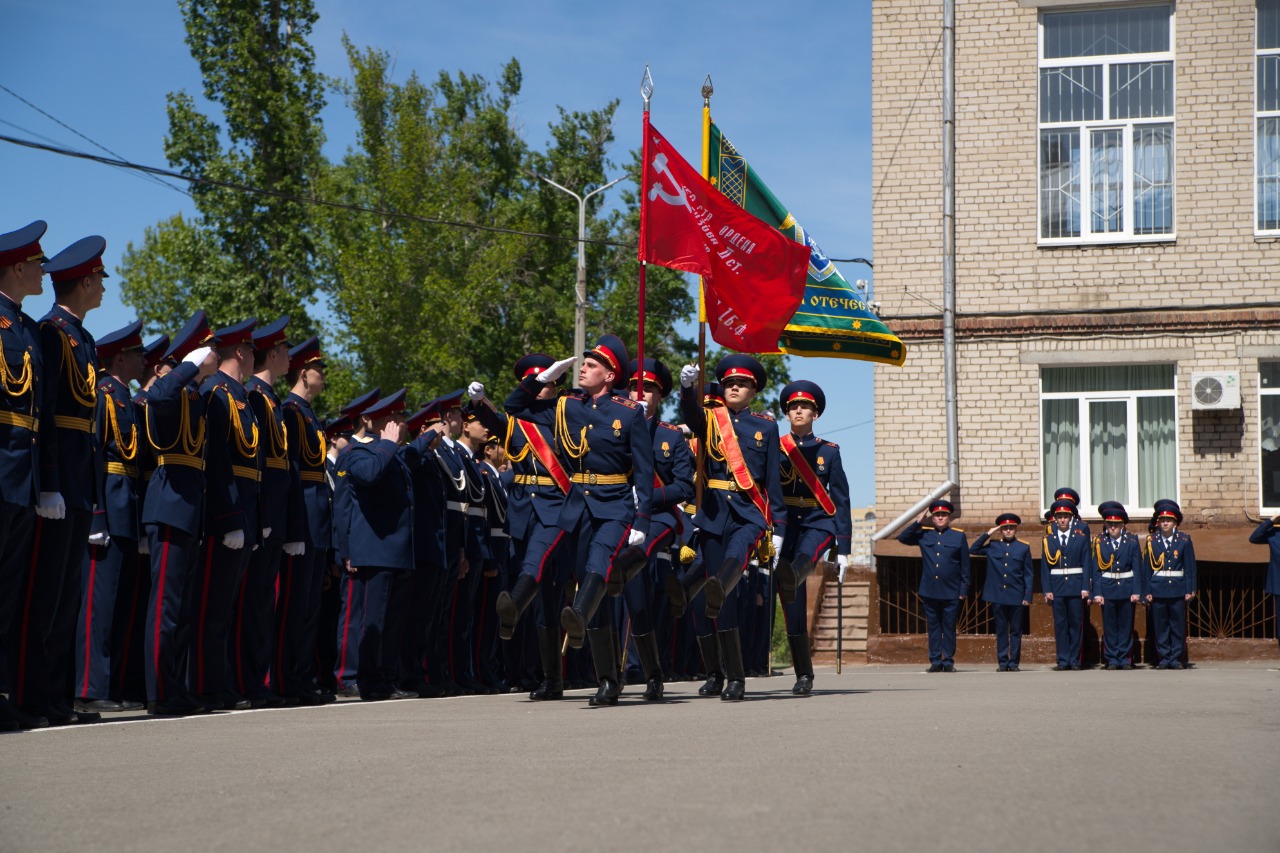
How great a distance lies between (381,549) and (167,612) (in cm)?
243

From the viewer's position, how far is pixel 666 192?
481 inches

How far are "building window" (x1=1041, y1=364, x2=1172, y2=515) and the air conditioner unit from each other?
0.51 m

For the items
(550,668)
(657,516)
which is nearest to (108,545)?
(550,668)

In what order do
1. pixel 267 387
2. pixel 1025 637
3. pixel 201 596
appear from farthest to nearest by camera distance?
pixel 1025 637 → pixel 267 387 → pixel 201 596

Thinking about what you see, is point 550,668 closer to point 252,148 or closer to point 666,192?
point 666,192

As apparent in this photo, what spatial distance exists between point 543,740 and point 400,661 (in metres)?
4.84

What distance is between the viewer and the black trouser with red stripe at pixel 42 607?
8188mm

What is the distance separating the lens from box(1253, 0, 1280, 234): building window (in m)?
21.5

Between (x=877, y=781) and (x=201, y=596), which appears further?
(x=201, y=596)

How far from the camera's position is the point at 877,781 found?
561cm

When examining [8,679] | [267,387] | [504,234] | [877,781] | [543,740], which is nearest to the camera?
[877,781]

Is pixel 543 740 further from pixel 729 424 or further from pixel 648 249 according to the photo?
pixel 648 249

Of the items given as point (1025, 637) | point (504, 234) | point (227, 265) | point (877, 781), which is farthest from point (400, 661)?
point (504, 234)

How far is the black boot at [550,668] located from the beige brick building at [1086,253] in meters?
10.9
